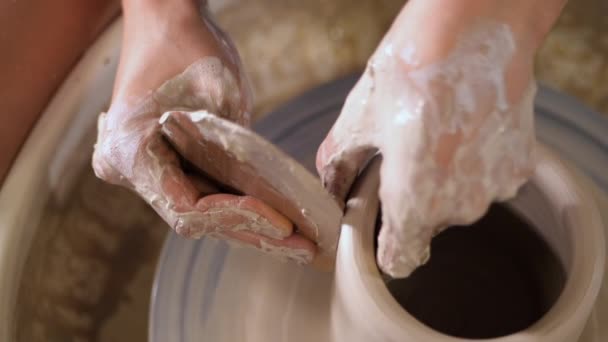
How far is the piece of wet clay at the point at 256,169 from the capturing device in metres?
0.76

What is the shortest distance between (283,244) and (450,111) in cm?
34

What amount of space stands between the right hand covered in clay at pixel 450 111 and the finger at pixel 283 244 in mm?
194

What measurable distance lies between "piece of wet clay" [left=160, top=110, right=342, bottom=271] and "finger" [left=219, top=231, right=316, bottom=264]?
13mm

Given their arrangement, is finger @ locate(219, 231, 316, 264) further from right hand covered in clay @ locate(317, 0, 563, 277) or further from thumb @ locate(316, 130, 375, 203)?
right hand covered in clay @ locate(317, 0, 563, 277)

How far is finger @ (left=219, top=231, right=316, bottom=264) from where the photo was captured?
891mm

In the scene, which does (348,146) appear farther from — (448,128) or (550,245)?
(550,245)

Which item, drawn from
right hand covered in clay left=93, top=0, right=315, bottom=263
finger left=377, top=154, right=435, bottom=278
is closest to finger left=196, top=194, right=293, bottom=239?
right hand covered in clay left=93, top=0, right=315, bottom=263

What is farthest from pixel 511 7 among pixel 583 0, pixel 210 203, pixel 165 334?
pixel 583 0

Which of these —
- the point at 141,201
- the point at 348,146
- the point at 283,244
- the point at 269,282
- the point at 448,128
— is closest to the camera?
the point at 448,128

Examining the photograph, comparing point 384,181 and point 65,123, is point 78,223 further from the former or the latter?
point 384,181

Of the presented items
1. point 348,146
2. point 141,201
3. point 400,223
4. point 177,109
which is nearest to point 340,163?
point 348,146

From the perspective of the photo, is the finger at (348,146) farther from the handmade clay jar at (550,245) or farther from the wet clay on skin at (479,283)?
the wet clay on skin at (479,283)

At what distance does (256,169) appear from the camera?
788mm

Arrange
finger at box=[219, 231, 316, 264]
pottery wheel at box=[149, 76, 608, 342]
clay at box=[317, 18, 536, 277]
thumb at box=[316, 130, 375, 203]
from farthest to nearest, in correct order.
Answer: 1. pottery wheel at box=[149, 76, 608, 342]
2. finger at box=[219, 231, 316, 264]
3. thumb at box=[316, 130, 375, 203]
4. clay at box=[317, 18, 536, 277]
